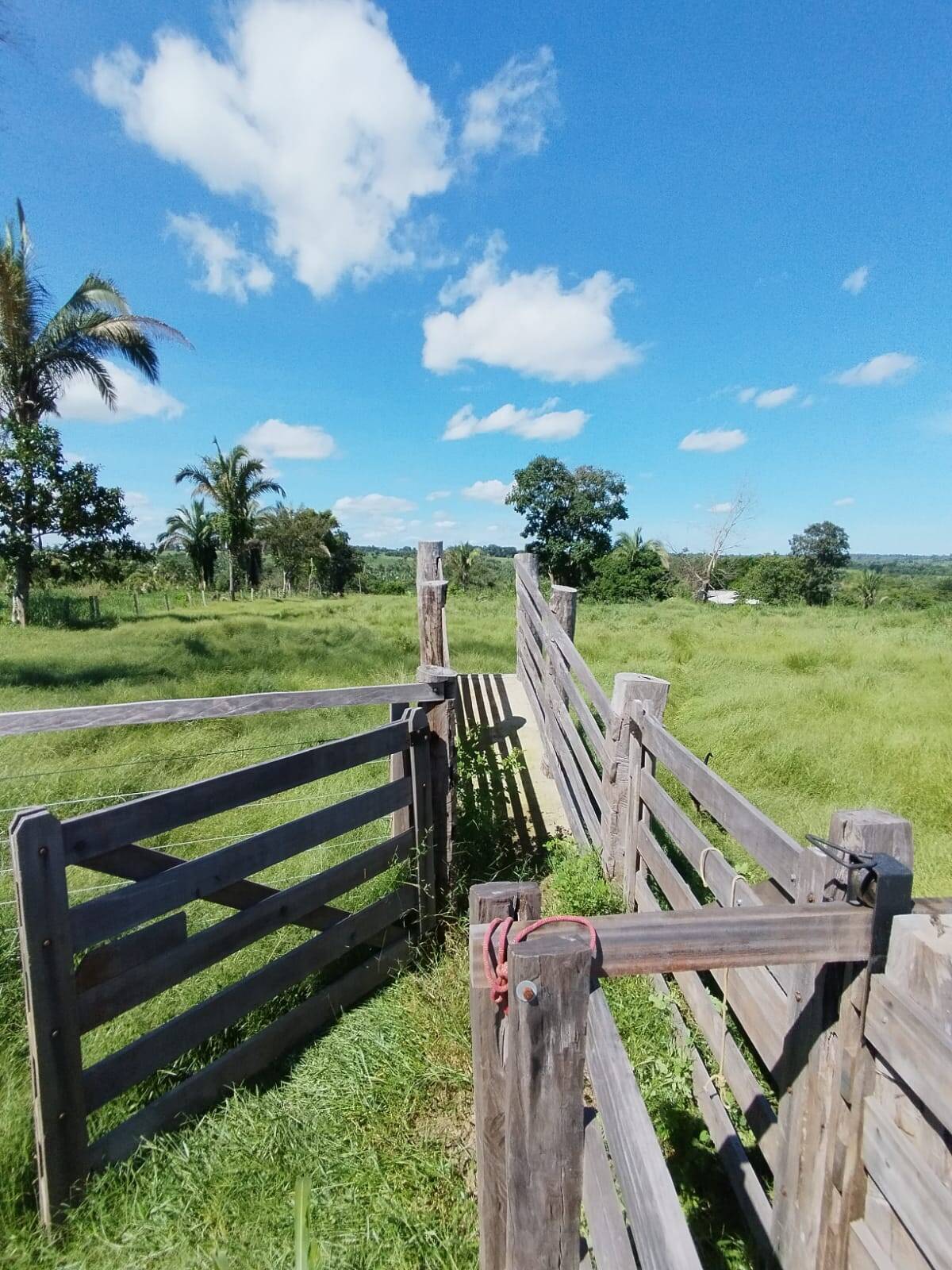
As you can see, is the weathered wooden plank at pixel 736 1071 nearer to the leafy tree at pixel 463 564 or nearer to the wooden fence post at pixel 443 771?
the wooden fence post at pixel 443 771

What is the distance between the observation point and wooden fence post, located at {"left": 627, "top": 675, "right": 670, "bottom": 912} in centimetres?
303

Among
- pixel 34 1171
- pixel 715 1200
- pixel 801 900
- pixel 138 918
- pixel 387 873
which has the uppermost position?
pixel 801 900

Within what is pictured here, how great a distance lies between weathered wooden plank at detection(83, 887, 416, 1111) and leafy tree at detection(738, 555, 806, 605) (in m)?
41.0

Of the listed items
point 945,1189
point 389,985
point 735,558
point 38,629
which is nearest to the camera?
point 945,1189

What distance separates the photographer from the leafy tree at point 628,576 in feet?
107

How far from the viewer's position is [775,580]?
139ft

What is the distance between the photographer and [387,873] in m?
3.49

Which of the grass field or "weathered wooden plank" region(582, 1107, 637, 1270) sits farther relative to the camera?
the grass field

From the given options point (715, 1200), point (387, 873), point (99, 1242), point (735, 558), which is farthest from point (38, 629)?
point (735, 558)

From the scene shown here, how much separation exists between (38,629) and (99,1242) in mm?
14677

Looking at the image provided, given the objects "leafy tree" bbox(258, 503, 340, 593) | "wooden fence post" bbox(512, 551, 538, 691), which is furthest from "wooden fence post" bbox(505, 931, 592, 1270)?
"leafy tree" bbox(258, 503, 340, 593)

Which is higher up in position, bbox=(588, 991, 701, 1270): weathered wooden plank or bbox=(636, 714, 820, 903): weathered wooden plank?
bbox=(636, 714, 820, 903): weathered wooden plank

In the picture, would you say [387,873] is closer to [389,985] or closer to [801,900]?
[389,985]

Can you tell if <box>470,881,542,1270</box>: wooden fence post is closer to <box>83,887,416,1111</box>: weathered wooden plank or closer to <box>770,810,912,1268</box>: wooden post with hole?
<box>770,810,912,1268</box>: wooden post with hole
